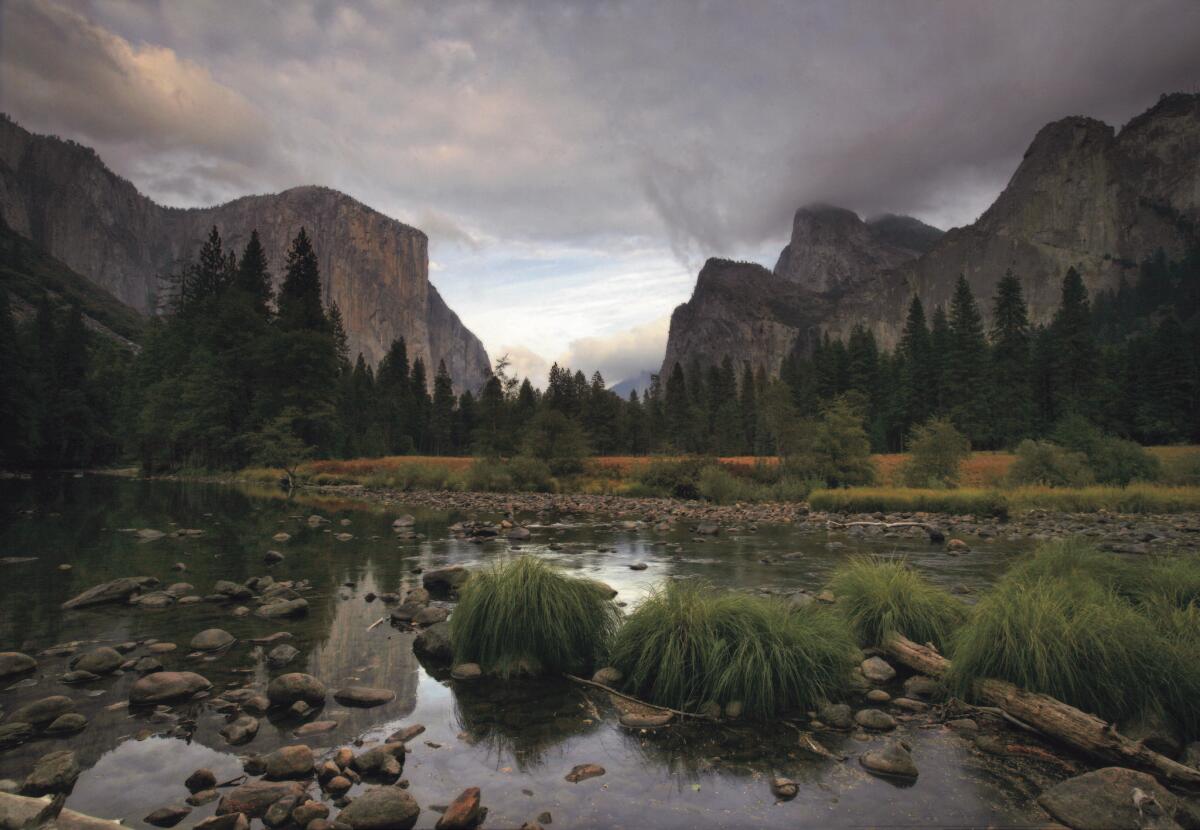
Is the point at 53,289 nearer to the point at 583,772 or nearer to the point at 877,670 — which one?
the point at 583,772

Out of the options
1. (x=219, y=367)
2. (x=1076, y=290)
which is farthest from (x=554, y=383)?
(x=1076, y=290)

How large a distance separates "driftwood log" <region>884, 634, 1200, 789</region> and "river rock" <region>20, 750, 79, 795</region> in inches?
314

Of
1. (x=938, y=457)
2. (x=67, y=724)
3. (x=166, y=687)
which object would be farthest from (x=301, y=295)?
(x=67, y=724)

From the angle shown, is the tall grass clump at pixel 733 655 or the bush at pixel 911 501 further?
the bush at pixel 911 501

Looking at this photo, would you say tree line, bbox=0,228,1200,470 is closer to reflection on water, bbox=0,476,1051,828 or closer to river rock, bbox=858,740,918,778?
reflection on water, bbox=0,476,1051,828

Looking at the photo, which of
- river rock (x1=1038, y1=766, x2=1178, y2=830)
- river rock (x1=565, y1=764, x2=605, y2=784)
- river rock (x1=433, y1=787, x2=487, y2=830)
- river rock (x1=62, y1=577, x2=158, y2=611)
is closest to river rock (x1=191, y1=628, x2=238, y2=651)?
river rock (x1=62, y1=577, x2=158, y2=611)

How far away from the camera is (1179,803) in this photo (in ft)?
14.4

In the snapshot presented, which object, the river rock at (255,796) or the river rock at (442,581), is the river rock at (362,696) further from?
the river rock at (442,581)

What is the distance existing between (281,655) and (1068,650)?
8651 millimetres

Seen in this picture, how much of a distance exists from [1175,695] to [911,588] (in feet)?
9.83

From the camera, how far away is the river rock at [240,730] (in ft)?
18.3

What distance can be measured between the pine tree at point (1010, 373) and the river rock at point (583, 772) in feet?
235

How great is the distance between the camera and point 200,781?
4.79 meters

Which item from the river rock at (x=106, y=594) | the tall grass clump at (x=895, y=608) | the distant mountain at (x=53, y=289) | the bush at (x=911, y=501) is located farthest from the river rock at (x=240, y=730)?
the distant mountain at (x=53, y=289)
